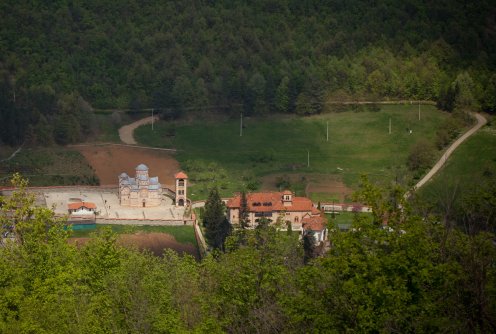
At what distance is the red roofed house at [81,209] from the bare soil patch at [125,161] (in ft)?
37.9

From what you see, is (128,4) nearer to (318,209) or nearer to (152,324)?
(318,209)

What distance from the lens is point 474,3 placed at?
110812mm

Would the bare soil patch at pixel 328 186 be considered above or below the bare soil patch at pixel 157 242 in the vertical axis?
above

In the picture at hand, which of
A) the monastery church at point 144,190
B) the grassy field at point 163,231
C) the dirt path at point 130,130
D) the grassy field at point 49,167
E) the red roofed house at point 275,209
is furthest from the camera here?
the dirt path at point 130,130

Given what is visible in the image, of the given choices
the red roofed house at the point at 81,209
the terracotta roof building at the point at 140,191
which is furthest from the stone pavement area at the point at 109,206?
the red roofed house at the point at 81,209

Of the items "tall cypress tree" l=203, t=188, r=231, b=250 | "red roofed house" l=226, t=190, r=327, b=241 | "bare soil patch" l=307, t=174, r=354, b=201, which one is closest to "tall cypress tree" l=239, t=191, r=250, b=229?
"red roofed house" l=226, t=190, r=327, b=241

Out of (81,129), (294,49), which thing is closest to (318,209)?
(81,129)

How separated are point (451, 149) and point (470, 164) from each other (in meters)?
4.81

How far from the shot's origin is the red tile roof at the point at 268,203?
6988 centimetres

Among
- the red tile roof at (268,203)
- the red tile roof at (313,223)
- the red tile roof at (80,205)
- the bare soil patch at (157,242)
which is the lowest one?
the bare soil patch at (157,242)

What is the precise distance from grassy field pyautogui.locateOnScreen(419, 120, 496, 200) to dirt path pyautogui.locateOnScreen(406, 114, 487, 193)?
553 millimetres

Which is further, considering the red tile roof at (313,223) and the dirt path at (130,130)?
the dirt path at (130,130)

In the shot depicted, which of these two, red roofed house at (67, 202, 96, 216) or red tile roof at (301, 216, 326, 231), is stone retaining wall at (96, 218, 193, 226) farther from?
red tile roof at (301, 216, 326, 231)

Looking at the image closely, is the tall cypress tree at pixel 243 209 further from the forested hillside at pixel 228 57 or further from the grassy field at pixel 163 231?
the forested hillside at pixel 228 57
